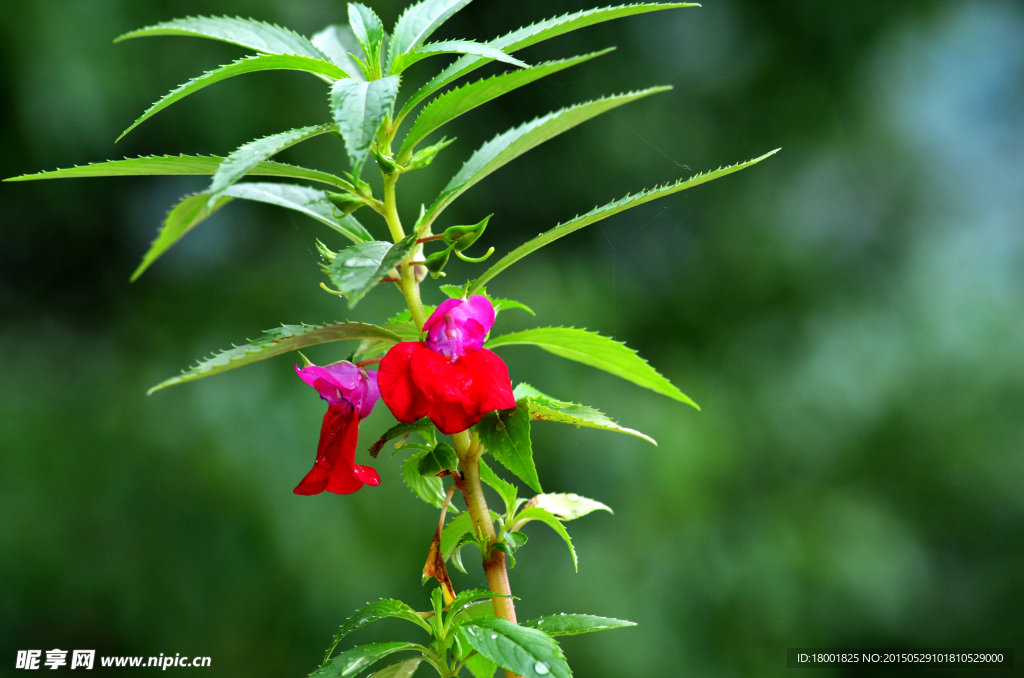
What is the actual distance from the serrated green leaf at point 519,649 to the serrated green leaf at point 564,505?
3.3 inches

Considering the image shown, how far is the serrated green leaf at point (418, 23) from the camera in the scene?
464 mm

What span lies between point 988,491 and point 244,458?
2.07 m

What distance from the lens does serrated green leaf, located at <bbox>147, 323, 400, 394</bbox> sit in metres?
0.35

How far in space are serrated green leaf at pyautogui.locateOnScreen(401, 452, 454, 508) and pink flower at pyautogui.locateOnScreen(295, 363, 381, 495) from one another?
0.9 inches

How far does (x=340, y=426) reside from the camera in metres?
0.44

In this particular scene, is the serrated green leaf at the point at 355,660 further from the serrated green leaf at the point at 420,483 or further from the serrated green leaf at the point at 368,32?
the serrated green leaf at the point at 368,32

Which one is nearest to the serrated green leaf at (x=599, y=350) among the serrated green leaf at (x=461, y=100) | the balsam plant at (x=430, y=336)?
the balsam plant at (x=430, y=336)

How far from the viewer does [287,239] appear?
2.12 metres

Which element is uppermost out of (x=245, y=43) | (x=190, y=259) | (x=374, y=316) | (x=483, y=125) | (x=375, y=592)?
(x=483, y=125)

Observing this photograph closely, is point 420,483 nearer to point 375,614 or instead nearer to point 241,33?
point 375,614

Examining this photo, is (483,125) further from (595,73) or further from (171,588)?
(171,588)

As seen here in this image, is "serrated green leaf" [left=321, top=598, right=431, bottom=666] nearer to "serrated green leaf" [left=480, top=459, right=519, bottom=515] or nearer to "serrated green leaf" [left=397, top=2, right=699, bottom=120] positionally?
"serrated green leaf" [left=480, top=459, right=519, bottom=515]

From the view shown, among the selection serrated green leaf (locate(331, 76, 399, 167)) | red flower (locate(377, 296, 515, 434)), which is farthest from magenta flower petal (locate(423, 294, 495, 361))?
serrated green leaf (locate(331, 76, 399, 167))

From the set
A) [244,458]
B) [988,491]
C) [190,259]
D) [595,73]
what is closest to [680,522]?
[988,491]
